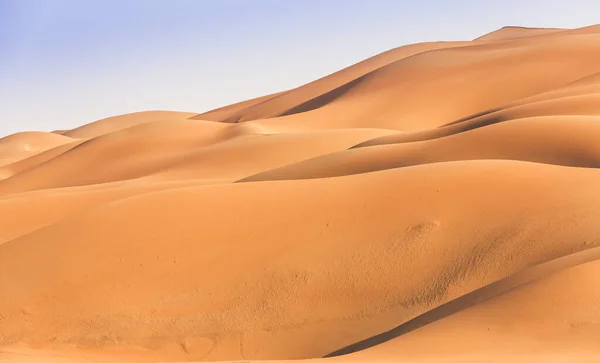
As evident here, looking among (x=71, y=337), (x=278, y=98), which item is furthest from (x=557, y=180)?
(x=278, y=98)

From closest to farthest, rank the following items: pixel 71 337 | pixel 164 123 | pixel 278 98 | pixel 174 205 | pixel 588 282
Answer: pixel 588 282, pixel 71 337, pixel 174 205, pixel 164 123, pixel 278 98

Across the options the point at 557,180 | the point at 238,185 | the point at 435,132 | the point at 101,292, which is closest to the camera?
the point at 101,292

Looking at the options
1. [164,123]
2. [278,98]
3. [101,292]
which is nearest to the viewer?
[101,292]

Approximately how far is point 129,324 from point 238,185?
14.0ft

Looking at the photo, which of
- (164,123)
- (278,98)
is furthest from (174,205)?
(278,98)

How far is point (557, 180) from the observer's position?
38.1 ft

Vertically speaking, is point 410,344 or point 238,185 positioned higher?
point 238,185

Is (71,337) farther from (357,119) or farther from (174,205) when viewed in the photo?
(357,119)

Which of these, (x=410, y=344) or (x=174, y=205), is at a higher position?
(x=174, y=205)

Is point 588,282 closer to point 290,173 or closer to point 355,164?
point 355,164

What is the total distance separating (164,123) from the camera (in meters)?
45.2

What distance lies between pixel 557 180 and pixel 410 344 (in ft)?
18.8

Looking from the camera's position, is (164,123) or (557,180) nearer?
(557,180)

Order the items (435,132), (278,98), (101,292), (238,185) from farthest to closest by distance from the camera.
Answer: (278,98), (435,132), (238,185), (101,292)
